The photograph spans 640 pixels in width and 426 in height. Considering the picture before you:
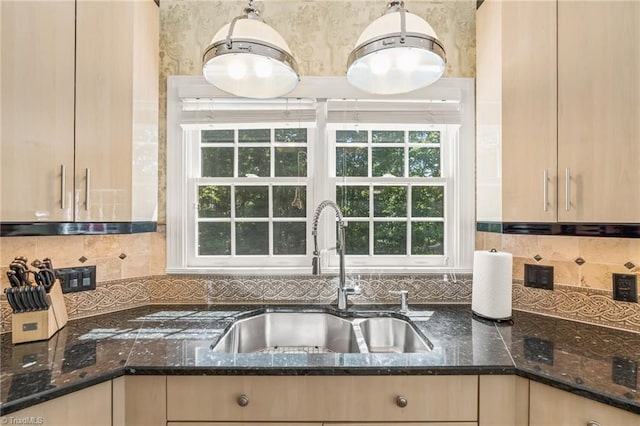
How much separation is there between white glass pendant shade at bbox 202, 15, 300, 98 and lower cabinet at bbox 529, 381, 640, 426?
1.37 meters

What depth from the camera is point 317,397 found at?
1061 mm

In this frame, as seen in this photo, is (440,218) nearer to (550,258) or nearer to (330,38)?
(550,258)

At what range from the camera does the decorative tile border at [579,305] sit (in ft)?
4.48

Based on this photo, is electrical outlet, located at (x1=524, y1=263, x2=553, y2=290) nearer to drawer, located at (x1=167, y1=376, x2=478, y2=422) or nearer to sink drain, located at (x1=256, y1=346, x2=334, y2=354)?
drawer, located at (x1=167, y1=376, x2=478, y2=422)

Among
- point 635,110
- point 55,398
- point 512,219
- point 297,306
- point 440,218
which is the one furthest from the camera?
point 440,218

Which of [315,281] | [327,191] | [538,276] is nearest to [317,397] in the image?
[315,281]

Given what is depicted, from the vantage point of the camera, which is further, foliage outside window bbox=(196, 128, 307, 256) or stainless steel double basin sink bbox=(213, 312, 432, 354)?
foliage outside window bbox=(196, 128, 307, 256)

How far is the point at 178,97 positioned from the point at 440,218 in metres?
1.71

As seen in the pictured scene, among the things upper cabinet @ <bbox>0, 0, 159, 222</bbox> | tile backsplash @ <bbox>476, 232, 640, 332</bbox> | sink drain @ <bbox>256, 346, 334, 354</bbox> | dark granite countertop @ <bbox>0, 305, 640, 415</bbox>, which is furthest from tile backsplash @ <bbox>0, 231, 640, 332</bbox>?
upper cabinet @ <bbox>0, 0, 159, 222</bbox>

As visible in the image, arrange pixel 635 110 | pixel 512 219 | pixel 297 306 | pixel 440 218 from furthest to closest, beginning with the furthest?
pixel 440 218, pixel 297 306, pixel 512 219, pixel 635 110

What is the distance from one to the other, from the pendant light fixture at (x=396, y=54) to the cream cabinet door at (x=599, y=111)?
60 cm

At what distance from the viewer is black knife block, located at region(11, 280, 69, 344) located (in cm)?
120

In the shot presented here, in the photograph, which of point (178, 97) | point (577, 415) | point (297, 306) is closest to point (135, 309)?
point (297, 306)

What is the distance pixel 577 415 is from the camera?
948 mm
